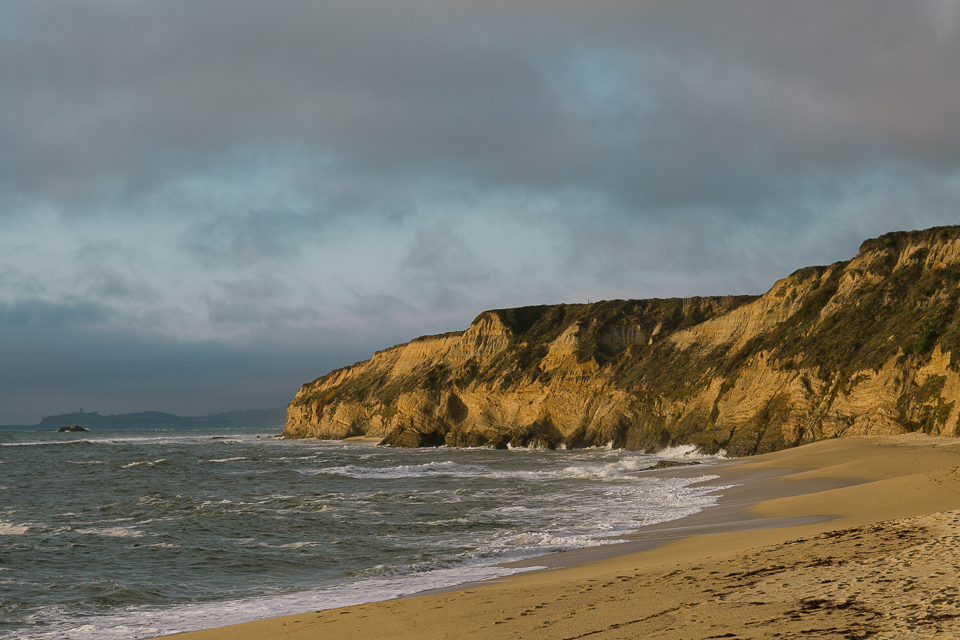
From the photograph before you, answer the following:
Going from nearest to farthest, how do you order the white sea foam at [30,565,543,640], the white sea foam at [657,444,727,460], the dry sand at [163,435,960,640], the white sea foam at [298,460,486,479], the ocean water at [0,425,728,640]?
the dry sand at [163,435,960,640]
the white sea foam at [30,565,543,640]
the ocean water at [0,425,728,640]
the white sea foam at [298,460,486,479]
the white sea foam at [657,444,727,460]

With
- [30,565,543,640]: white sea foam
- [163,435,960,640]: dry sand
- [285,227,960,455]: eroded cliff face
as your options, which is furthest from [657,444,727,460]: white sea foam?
[30,565,543,640]: white sea foam

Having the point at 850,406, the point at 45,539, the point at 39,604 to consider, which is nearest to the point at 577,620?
the point at 39,604

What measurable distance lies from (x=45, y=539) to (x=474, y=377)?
146 feet

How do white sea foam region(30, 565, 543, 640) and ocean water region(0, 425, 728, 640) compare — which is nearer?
white sea foam region(30, 565, 543, 640)

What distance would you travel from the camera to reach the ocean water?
998 centimetres

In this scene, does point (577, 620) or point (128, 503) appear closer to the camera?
point (577, 620)

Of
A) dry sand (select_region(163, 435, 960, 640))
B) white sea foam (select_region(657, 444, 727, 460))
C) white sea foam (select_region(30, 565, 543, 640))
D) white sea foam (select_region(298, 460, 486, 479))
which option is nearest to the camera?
dry sand (select_region(163, 435, 960, 640))

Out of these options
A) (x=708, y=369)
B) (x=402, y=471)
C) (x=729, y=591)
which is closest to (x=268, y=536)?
(x=729, y=591)

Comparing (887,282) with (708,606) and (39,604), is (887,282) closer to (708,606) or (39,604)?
(708,606)

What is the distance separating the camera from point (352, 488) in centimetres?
2448

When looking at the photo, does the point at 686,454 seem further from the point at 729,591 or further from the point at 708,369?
the point at 729,591

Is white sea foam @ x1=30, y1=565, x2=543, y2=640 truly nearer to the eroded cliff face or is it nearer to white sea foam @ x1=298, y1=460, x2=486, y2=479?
white sea foam @ x1=298, y1=460, x2=486, y2=479

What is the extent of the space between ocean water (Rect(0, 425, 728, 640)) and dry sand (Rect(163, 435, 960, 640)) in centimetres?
149

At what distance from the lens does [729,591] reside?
22.5ft
